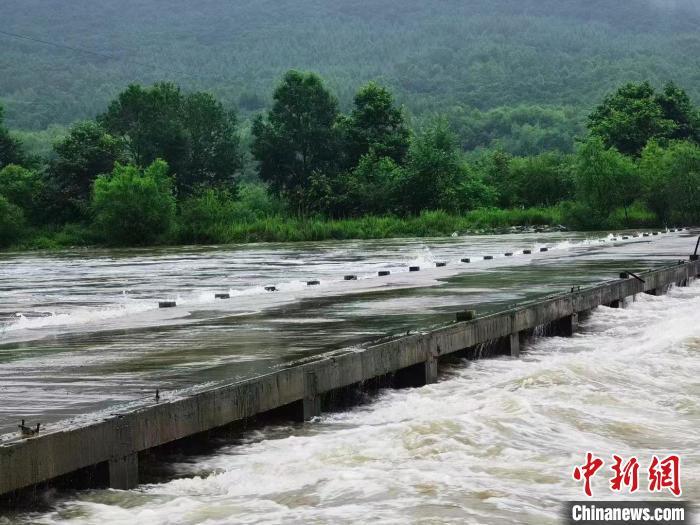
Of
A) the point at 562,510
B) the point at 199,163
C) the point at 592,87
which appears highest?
the point at 592,87

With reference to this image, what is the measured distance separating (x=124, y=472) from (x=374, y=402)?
3478mm

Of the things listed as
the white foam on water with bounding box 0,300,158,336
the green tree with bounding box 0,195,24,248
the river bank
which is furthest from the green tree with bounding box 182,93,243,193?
the white foam on water with bounding box 0,300,158,336

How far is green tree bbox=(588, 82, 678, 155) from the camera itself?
8438 cm

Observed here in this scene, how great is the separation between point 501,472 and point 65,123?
535 ft

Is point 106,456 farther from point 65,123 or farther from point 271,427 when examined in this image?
point 65,123

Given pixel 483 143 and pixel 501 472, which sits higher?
pixel 483 143

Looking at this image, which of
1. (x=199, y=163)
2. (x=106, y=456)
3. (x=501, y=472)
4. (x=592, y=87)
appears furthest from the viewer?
(x=592, y=87)

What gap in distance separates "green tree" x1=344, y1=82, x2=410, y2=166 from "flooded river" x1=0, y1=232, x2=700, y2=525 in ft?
201

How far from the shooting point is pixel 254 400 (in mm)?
8859

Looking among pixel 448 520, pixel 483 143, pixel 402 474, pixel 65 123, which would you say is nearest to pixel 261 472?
pixel 402 474

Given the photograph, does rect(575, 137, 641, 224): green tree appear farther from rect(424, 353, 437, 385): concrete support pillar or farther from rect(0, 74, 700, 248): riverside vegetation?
rect(424, 353, 437, 385): concrete support pillar

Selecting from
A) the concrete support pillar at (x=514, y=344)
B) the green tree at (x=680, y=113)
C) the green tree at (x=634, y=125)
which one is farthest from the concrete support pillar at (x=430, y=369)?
the green tree at (x=680, y=113)

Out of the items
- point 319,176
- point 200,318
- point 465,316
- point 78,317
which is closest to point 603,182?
point 319,176

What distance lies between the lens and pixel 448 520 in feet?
22.7
